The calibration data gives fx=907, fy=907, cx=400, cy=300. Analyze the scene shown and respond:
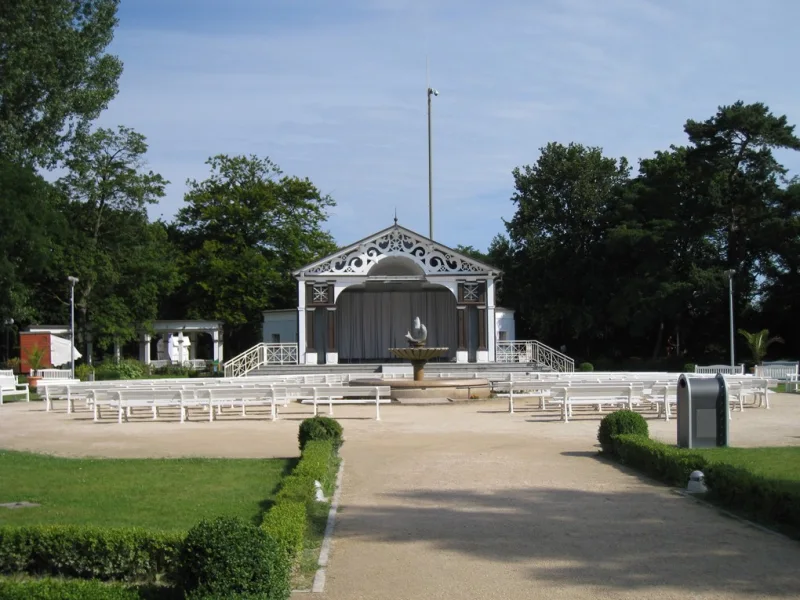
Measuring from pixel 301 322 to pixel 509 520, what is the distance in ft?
104

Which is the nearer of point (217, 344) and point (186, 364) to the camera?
point (186, 364)

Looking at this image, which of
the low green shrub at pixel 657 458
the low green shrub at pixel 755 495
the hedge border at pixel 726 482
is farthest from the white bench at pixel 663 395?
the low green shrub at pixel 755 495

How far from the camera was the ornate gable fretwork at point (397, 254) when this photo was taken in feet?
133

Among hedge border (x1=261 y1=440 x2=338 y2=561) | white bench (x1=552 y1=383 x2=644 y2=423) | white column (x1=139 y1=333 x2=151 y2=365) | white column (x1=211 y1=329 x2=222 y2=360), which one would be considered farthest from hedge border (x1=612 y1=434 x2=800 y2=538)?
white column (x1=139 y1=333 x2=151 y2=365)

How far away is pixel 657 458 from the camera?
39.3 ft

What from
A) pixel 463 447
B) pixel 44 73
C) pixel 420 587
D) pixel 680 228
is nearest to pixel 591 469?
pixel 463 447

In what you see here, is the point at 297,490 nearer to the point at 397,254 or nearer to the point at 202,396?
the point at 202,396

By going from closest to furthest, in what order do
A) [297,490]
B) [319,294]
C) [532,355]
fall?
1. [297,490]
2. [319,294]
3. [532,355]

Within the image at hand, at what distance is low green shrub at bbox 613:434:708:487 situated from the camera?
11273 millimetres

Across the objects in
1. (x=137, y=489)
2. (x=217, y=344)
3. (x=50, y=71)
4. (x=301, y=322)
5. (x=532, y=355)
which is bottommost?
(x=137, y=489)

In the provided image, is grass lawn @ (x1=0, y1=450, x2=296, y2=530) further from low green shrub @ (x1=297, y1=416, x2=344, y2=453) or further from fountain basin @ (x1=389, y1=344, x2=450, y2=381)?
fountain basin @ (x1=389, y1=344, x2=450, y2=381)

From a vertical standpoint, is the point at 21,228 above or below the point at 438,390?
above

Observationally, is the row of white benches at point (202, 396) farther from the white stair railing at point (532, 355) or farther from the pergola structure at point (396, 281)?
the white stair railing at point (532, 355)

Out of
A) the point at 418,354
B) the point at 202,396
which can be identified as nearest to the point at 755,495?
the point at 202,396
